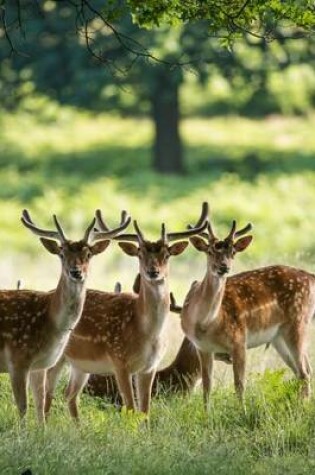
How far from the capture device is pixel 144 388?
11.4 m

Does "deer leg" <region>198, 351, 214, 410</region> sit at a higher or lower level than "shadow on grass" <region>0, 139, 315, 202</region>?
lower

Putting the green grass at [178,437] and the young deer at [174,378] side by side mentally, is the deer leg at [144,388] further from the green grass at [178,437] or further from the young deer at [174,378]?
the young deer at [174,378]

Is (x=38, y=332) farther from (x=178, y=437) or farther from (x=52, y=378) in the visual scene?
(x=178, y=437)

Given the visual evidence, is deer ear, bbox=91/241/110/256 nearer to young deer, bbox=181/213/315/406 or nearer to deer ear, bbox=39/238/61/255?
deer ear, bbox=39/238/61/255

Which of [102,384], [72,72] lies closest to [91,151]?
[72,72]

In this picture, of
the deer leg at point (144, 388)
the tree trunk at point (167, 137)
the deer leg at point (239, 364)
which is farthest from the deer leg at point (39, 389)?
the tree trunk at point (167, 137)

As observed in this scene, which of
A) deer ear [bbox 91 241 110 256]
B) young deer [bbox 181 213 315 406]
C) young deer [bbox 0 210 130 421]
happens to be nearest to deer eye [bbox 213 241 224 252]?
young deer [bbox 181 213 315 406]

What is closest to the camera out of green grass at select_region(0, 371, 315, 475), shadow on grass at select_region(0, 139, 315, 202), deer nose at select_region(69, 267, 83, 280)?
green grass at select_region(0, 371, 315, 475)

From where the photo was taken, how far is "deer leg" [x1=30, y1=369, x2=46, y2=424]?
11.1 metres

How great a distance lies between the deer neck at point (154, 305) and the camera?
11.3 m

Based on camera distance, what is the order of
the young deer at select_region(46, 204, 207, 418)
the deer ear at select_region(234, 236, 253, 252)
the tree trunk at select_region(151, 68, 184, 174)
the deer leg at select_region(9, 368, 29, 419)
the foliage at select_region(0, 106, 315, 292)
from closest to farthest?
the deer leg at select_region(9, 368, 29, 419) → the young deer at select_region(46, 204, 207, 418) → the deer ear at select_region(234, 236, 253, 252) → the foliage at select_region(0, 106, 315, 292) → the tree trunk at select_region(151, 68, 184, 174)

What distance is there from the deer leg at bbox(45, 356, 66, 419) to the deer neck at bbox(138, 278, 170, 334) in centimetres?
83

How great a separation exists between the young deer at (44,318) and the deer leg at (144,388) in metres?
0.68

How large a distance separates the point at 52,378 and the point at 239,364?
1.29m
